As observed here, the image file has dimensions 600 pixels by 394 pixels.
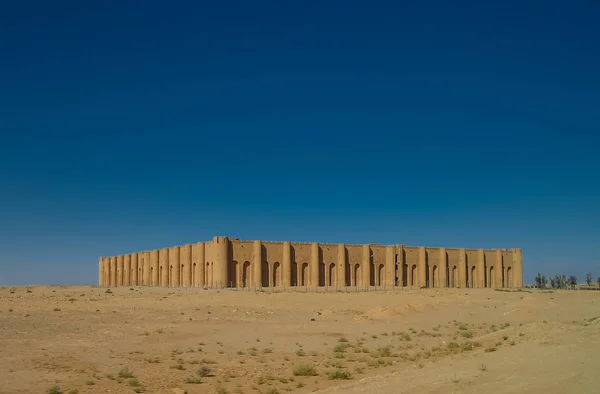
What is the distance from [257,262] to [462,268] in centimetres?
3130

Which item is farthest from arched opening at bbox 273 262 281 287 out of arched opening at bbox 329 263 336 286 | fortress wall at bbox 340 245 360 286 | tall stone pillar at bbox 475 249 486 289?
tall stone pillar at bbox 475 249 486 289

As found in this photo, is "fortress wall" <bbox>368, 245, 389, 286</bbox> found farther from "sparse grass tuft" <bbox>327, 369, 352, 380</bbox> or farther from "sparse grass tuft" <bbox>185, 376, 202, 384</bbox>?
"sparse grass tuft" <bbox>185, 376, 202, 384</bbox>

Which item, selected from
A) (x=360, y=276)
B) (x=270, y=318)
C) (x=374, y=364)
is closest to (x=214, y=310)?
(x=270, y=318)

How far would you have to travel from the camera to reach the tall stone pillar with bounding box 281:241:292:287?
2248 inches

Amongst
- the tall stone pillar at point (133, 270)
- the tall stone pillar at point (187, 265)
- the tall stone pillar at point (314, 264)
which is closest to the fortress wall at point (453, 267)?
the tall stone pillar at point (314, 264)

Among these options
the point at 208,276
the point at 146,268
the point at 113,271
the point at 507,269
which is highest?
the point at 146,268

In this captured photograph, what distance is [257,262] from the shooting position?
54.9 metres

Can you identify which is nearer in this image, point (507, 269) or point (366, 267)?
point (366, 267)

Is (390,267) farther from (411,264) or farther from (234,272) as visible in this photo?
(234,272)

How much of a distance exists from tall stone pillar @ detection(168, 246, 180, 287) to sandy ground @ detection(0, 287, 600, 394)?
19.3 m

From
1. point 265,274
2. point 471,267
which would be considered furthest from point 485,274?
point 265,274

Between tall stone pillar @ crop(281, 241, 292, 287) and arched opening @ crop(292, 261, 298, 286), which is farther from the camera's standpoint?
arched opening @ crop(292, 261, 298, 286)

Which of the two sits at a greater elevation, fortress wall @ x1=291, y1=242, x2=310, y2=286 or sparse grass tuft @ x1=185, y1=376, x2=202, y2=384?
fortress wall @ x1=291, y1=242, x2=310, y2=286

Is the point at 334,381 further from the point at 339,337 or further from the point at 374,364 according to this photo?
the point at 339,337
